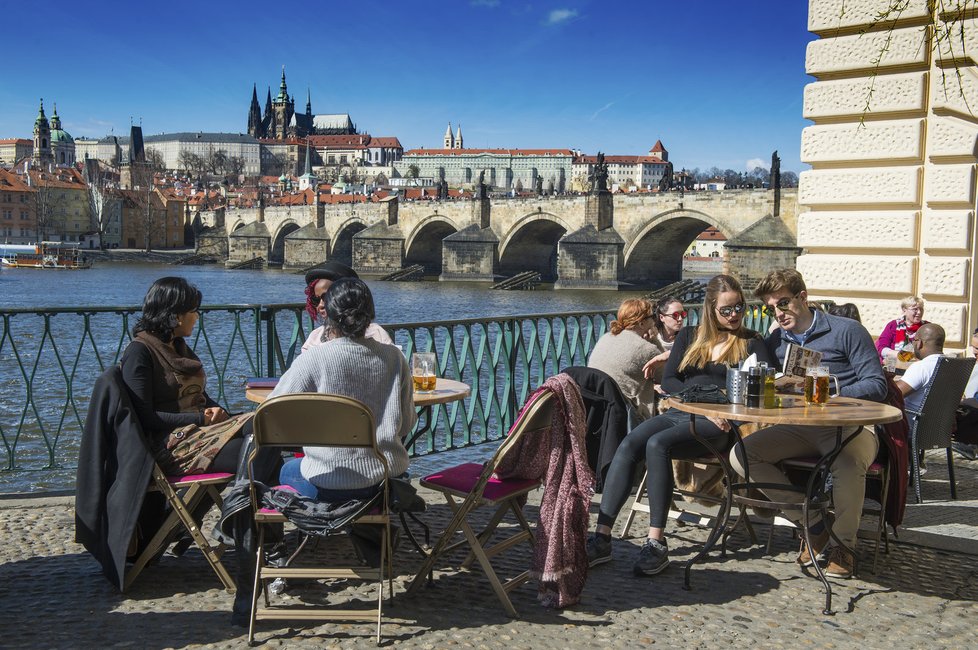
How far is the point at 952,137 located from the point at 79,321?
17.6m

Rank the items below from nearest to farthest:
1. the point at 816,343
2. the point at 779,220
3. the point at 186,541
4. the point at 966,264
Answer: the point at 186,541 → the point at 816,343 → the point at 966,264 → the point at 779,220

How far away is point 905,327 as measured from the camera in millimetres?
5426

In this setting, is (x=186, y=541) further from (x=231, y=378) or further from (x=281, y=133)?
(x=281, y=133)

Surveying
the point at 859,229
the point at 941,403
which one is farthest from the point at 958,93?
the point at 941,403

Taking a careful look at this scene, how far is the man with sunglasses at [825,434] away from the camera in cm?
325

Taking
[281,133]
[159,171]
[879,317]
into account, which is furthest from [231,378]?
[281,133]

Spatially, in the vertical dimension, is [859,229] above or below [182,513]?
above

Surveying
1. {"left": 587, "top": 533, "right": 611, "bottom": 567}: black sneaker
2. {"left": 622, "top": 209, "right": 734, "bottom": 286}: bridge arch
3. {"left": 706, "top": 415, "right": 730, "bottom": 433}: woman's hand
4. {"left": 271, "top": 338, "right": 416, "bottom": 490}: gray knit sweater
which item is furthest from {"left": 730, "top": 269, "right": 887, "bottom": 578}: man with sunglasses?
{"left": 622, "top": 209, "right": 734, "bottom": 286}: bridge arch

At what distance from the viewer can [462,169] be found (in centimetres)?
12431

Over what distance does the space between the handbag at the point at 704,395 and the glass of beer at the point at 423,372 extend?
0.90 m

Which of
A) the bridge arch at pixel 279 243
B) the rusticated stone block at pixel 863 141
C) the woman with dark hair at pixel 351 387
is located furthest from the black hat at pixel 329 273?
the bridge arch at pixel 279 243

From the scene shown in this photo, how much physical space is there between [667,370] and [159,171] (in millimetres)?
121450

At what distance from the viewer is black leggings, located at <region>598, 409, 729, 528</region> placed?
11.0 feet

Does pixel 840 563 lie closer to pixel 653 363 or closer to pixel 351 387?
pixel 653 363
